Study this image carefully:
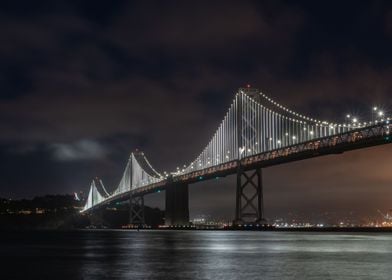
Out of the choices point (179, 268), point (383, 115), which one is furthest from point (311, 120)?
point (179, 268)

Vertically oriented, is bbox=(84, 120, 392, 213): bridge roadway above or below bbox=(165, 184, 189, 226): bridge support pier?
above

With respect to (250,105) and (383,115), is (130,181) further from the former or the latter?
(383,115)

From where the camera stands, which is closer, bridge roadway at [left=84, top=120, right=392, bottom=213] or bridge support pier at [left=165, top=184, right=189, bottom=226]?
bridge roadway at [left=84, top=120, right=392, bottom=213]

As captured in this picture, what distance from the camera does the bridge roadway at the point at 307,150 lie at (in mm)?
61062

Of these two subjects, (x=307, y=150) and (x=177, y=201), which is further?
(x=177, y=201)

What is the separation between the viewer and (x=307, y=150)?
68.9m

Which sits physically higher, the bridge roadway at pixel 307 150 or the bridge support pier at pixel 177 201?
the bridge roadway at pixel 307 150

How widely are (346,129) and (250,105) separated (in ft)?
50.3

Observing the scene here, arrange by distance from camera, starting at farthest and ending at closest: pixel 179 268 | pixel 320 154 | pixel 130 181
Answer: pixel 130 181, pixel 320 154, pixel 179 268

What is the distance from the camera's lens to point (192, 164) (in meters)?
98.4

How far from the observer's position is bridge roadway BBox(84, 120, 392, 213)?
61.1 m

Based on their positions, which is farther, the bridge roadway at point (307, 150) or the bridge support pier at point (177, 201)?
the bridge support pier at point (177, 201)

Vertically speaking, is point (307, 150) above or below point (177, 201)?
above

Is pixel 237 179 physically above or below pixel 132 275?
above
